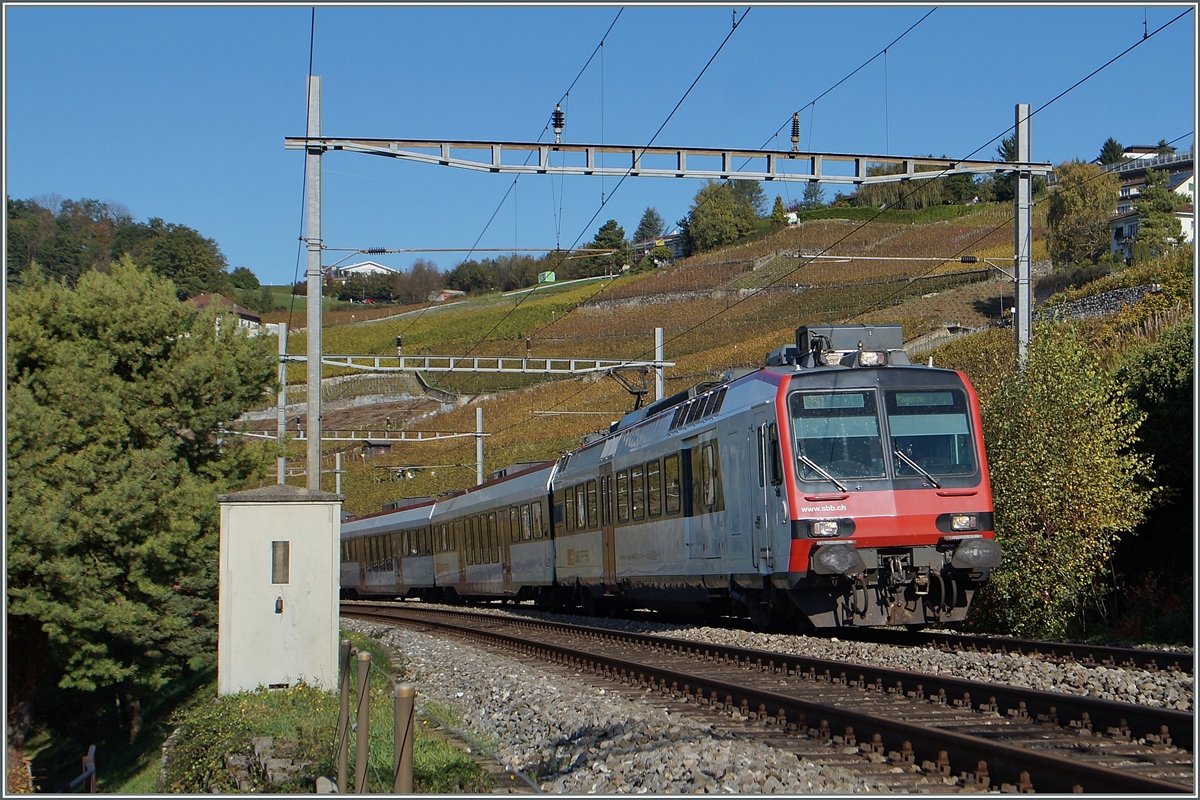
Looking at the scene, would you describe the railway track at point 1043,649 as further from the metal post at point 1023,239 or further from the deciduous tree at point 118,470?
the deciduous tree at point 118,470

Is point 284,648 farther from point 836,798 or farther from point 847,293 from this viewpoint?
point 847,293

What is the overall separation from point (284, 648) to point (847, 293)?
202ft

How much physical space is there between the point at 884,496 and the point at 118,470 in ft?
42.8

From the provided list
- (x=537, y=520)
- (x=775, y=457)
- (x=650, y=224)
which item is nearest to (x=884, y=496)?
(x=775, y=457)

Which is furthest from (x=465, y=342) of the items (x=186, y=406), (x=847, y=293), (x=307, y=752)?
(x=307, y=752)

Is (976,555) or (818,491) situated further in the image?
(818,491)

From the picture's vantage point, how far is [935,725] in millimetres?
8148

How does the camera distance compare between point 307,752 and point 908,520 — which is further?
point 908,520

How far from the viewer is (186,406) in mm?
22953

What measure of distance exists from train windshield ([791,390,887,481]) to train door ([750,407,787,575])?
0.99 ft

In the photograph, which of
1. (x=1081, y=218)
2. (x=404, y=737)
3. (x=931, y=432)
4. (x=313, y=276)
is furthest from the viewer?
(x=1081, y=218)

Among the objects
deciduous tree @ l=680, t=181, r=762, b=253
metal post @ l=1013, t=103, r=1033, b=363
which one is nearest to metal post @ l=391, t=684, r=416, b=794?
metal post @ l=1013, t=103, r=1033, b=363

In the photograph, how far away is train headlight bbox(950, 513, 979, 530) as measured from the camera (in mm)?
13391

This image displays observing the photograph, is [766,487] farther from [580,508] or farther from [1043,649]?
[580,508]
